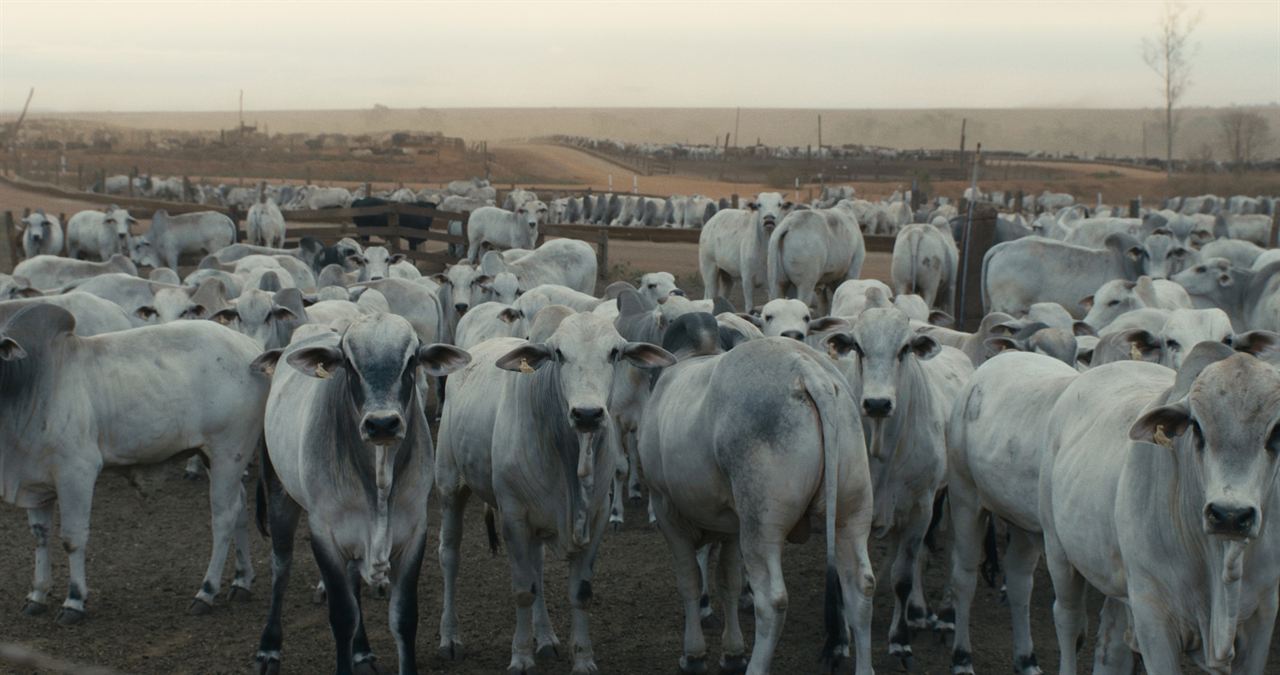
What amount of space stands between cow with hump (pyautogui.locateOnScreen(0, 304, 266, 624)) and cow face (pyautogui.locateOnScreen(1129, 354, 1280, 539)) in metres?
5.79

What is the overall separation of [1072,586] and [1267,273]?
343 inches

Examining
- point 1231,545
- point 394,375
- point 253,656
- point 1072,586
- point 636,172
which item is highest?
point 636,172

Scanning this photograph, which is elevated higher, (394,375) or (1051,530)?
(394,375)

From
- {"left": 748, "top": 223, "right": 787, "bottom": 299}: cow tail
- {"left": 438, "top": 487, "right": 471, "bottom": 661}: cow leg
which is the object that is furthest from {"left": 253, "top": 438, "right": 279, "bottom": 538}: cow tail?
{"left": 748, "top": 223, "right": 787, "bottom": 299}: cow tail

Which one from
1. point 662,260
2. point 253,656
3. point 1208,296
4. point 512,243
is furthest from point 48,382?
point 662,260

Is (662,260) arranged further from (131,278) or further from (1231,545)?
(1231,545)

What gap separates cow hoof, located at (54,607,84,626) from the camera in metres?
7.96

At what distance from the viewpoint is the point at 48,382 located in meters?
8.07

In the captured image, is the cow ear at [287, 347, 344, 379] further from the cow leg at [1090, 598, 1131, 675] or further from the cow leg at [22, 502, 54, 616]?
the cow leg at [1090, 598, 1131, 675]

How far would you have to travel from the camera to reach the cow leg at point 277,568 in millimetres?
7160

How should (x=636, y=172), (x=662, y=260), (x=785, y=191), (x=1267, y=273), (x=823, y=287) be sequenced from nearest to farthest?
1. (x=1267, y=273)
2. (x=823, y=287)
3. (x=662, y=260)
4. (x=785, y=191)
5. (x=636, y=172)

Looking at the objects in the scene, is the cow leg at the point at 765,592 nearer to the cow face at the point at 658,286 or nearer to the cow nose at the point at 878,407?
the cow nose at the point at 878,407

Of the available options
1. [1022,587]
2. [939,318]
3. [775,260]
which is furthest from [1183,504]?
[775,260]

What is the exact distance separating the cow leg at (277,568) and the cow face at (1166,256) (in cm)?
1242
